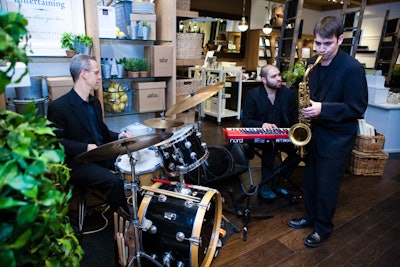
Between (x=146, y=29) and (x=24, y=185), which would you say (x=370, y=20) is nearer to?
(x=146, y=29)

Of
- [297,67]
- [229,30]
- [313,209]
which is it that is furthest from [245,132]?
[229,30]

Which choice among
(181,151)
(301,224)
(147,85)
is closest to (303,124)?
(301,224)

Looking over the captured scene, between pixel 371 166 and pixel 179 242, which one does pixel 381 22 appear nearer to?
pixel 371 166

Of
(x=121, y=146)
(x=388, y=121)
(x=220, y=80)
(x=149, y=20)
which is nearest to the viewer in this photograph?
(x=121, y=146)

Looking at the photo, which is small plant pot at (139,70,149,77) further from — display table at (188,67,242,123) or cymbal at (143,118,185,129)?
display table at (188,67,242,123)

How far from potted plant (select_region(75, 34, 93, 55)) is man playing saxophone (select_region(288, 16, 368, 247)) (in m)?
1.73

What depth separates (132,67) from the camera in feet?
8.81

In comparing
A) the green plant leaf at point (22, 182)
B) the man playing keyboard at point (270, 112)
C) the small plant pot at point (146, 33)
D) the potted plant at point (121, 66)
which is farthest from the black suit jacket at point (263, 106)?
the green plant leaf at point (22, 182)

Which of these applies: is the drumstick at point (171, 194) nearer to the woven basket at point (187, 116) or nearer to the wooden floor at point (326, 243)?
the wooden floor at point (326, 243)

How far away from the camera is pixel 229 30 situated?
788 centimetres

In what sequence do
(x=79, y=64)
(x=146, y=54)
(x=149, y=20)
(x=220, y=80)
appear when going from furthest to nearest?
(x=220, y=80)
(x=146, y=54)
(x=149, y=20)
(x=79, y=64)

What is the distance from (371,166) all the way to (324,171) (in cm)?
179

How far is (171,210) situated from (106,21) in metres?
1.74

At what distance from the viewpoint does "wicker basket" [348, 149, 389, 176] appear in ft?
11.1
